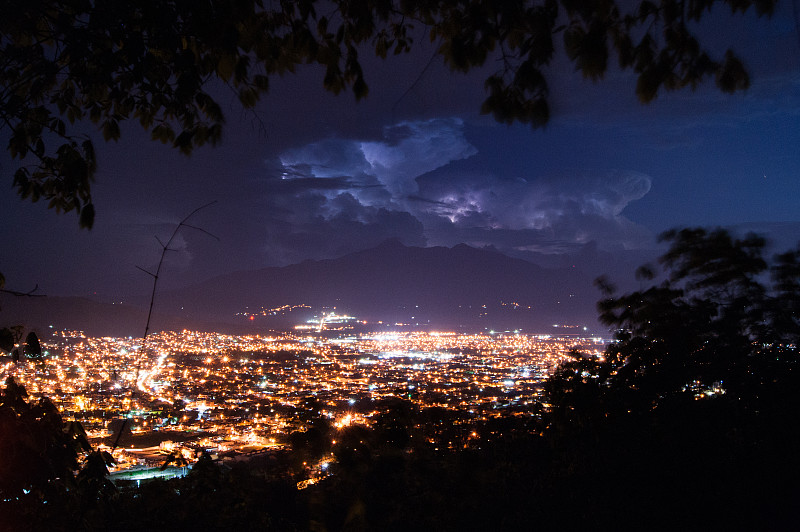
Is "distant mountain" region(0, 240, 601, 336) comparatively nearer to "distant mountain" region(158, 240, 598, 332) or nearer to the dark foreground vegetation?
"distant mountain" region(158, 240, 598, 332)

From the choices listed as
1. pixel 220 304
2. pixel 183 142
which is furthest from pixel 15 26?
pixel 220 304

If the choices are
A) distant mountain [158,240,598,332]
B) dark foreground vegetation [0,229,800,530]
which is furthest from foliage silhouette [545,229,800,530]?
distant mountain [158,240,598,332]

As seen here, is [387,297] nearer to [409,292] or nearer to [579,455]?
[409,292]

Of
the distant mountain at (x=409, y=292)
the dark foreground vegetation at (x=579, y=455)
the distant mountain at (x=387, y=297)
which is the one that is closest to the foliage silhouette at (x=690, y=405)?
the dark foreground vegetation at (x=579, y=455)

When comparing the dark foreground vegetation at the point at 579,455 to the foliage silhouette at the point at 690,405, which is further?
the foliage silhouette at the point at 690,405

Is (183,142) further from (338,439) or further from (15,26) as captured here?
(338,439)

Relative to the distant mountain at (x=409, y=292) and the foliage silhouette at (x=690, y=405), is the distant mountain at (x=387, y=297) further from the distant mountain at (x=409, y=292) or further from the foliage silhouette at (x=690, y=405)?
the foliage silhouette at (x=690, y=405)

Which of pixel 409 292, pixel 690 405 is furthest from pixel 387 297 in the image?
Answer: pixel 690 405
